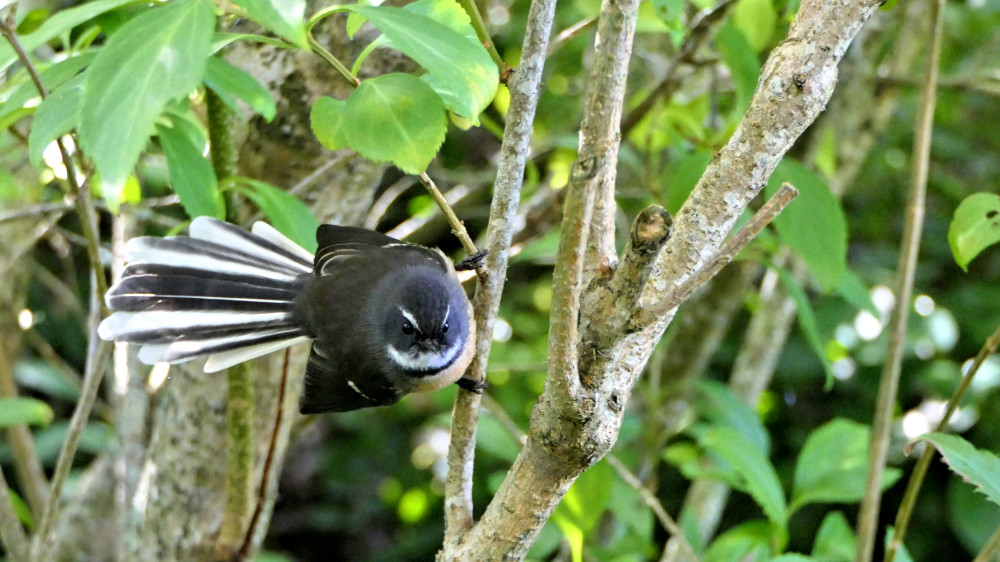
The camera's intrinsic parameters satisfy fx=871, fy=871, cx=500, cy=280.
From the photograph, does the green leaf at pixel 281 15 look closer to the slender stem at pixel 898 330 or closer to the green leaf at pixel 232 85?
the green leaf at pixel 232 85

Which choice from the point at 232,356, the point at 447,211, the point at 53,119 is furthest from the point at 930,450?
the point at 53,119

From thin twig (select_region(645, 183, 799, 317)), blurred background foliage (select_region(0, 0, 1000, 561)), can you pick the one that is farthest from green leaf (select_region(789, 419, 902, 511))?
thin twig (select_region(645, 183, 799, 317))

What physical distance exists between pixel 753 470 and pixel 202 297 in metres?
1.12

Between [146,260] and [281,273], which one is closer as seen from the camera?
[146,260]

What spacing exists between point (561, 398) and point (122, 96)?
533 mm

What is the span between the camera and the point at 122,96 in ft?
2.65

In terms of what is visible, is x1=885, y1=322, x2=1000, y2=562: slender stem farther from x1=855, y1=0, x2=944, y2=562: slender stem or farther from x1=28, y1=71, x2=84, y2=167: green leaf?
x1=28, y1=71, x2=84, y2=167: green leaf

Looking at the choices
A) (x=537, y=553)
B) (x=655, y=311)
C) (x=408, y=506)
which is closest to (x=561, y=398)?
(x=655, y=311)

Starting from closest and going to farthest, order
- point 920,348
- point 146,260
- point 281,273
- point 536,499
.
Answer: point 536,499, point 146,260, point 281,273, point 920,348

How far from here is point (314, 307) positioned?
71.8 inches

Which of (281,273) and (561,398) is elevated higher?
(561,398)

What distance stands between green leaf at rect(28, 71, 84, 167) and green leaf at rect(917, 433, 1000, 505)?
120 cm

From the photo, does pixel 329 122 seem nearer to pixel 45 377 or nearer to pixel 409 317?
pixel 409 317

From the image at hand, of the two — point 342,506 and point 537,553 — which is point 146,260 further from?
point 342,506
